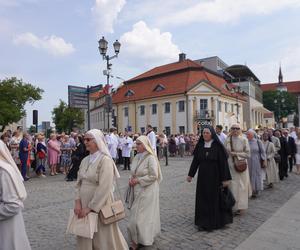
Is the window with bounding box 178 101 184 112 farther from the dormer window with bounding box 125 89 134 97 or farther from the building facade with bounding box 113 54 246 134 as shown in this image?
the dormer window with bounding box 125 89 134 97

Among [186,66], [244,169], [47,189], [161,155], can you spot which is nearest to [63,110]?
[186,66]

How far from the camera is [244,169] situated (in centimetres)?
842

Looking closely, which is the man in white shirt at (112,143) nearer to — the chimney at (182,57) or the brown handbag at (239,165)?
the brown handbag at (239,165)

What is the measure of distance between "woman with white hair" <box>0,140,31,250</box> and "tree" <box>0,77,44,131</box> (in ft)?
156

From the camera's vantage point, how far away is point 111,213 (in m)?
4.37

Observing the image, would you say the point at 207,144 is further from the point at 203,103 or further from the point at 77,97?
the point at 203,103

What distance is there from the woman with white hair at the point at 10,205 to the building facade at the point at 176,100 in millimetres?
47995

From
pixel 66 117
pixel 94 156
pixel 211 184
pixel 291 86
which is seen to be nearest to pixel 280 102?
pixel 291 86

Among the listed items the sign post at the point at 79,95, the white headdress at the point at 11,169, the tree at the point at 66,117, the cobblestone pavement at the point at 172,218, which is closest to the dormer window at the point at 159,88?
the tree at the point at 66,117

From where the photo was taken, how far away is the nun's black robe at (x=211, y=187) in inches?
270

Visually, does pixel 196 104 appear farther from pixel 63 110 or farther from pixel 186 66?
pixel 63 110

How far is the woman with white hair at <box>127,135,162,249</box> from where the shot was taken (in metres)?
5.52

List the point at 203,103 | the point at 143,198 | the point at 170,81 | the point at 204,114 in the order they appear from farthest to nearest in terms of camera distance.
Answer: the point at 170,81
the point at 203,103
the point at 204,114
the point at 143,198

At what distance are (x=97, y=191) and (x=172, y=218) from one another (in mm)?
3968
